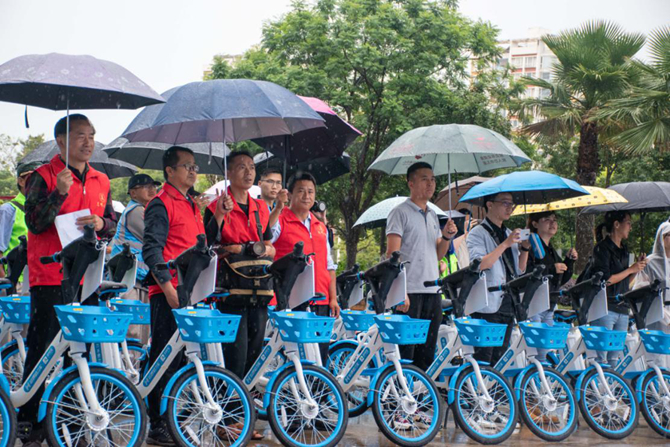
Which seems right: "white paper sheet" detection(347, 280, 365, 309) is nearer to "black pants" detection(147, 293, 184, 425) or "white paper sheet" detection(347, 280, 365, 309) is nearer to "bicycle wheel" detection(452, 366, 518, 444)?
"bicycle wheel" detection(452, 366, 518, 444)

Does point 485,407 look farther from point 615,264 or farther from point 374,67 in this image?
point 374,67

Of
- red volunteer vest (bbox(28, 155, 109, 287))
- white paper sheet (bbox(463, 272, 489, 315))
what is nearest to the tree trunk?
white paper sheet (bbox(463, 272, 489, 315))

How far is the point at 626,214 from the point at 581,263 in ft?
34.7

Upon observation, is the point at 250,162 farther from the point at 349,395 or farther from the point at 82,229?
the point at 349,395

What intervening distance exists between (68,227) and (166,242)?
2.33 ft

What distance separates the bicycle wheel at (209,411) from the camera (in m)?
4.49

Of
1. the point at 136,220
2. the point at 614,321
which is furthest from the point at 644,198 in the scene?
the point at 136,220

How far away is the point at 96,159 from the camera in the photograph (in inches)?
350

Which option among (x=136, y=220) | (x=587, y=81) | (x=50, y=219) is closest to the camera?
(x=50, y=219)

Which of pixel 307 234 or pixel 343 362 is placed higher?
pixel 307 234

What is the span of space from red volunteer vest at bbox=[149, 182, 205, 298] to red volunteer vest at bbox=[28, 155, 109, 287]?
401 millimetres

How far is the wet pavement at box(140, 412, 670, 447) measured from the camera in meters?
5.77

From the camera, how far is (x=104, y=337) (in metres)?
4.20

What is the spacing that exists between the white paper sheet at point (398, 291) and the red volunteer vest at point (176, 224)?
1625mm
